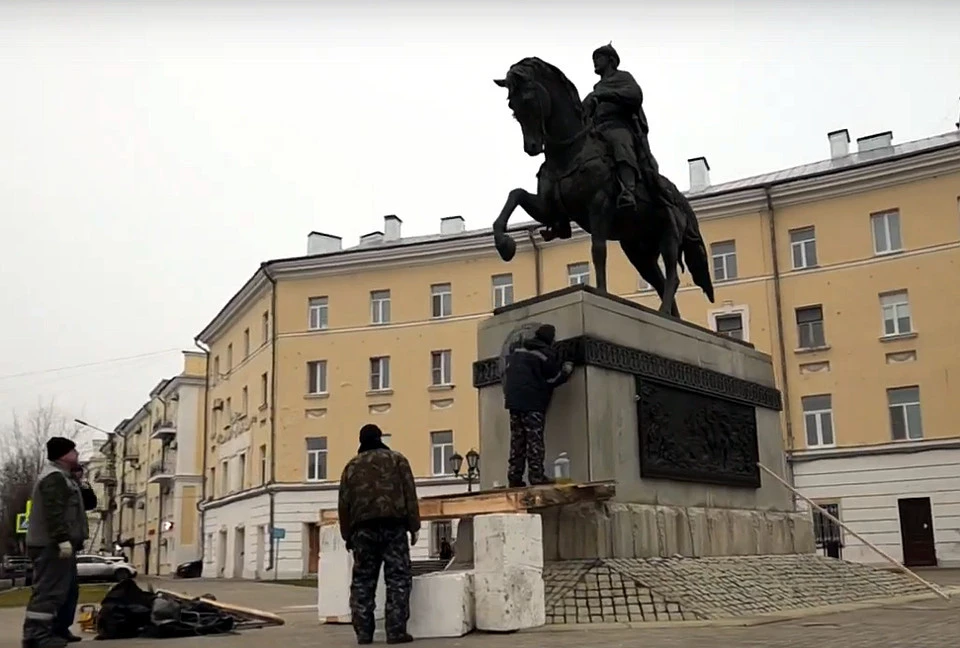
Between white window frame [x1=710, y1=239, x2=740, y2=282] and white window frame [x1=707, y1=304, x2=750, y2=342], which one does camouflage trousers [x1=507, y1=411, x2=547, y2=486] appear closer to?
white window frame [x1=707, y1=304, x2=750, y2=342]

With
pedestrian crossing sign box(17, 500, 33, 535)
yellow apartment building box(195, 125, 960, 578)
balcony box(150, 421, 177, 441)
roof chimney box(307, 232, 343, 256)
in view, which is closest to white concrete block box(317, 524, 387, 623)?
pedestrian crossing sign box(17, 500, 33, 535)

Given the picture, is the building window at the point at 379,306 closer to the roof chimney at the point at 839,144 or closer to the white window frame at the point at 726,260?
the white window frame at the point at 726,260

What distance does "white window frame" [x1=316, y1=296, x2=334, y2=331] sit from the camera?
47188 mm

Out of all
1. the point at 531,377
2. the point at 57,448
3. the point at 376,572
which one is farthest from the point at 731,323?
the point at 57,448

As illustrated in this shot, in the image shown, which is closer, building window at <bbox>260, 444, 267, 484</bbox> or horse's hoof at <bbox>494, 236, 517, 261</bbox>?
horse's hoof at <bbox>494, 236, 517, 261</bbox>

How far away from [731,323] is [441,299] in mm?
12585

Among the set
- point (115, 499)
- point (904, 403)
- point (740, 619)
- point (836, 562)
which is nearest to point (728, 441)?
point (836, 562)

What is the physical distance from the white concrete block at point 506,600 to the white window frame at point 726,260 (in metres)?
32.4

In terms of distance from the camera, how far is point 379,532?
8172 mm

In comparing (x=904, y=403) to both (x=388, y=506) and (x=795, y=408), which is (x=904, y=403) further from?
(x=388, y=506)

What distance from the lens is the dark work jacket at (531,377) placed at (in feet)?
33.4

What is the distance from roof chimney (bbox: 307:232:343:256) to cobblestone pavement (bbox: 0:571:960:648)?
140 ft

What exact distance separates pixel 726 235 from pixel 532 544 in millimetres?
33031

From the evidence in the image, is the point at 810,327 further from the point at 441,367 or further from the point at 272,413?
the point at 272,413
